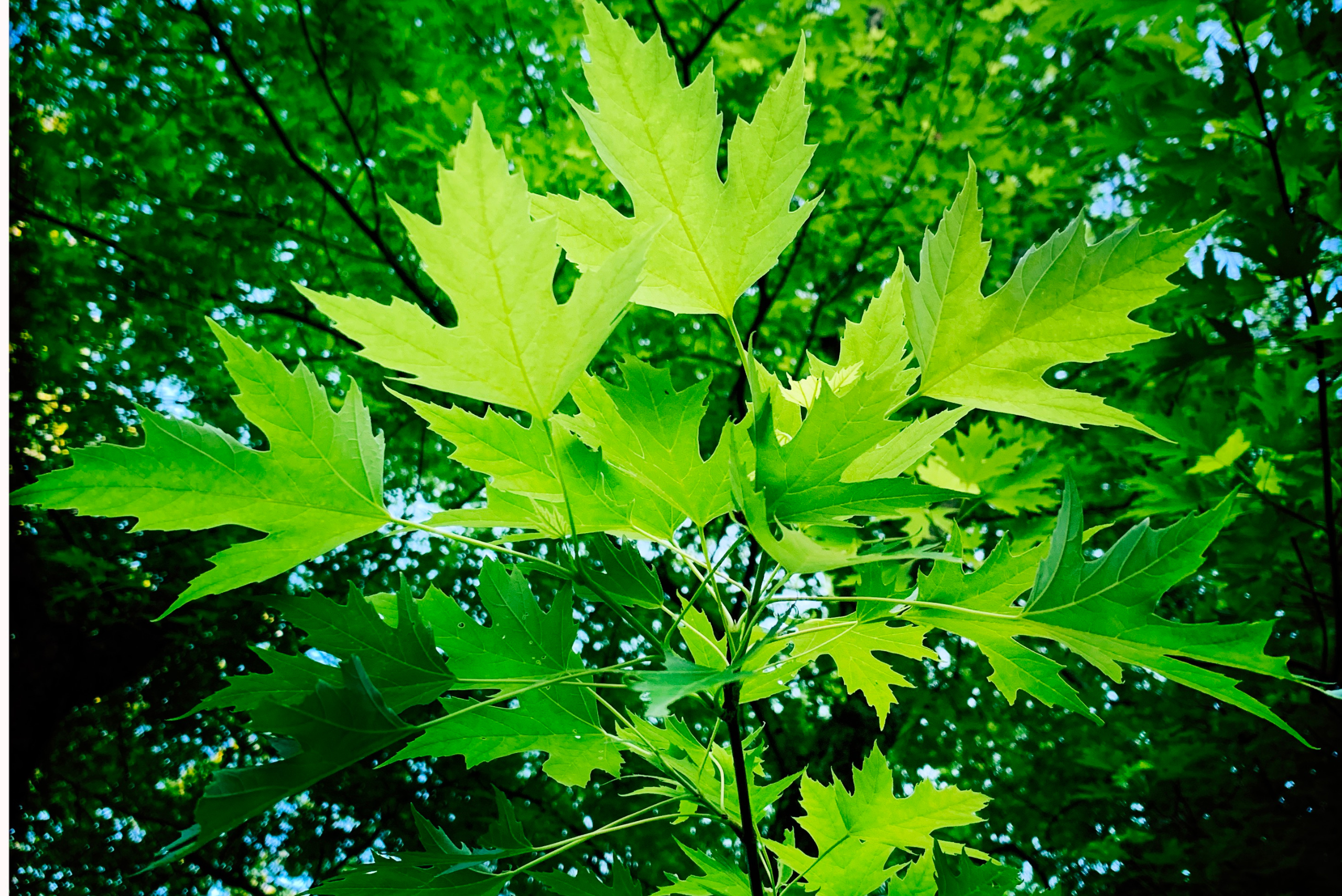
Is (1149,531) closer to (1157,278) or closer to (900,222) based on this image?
(1157,278)

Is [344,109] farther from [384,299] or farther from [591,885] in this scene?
[591,885]

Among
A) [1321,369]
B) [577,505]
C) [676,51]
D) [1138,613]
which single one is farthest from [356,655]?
[676,51]

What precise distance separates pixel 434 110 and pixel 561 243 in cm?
324

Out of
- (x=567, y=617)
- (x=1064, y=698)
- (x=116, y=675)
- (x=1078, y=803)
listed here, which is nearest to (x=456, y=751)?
(x=567, y=617)

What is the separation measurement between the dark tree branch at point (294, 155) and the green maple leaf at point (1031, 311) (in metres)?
2.78

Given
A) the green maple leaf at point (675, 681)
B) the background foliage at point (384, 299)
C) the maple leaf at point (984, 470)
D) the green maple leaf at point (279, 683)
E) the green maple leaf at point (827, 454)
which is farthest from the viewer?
the background foliage at point (384, 299)

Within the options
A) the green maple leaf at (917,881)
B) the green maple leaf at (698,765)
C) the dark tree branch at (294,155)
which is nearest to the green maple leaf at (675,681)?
the green maple leaf at (698,765)

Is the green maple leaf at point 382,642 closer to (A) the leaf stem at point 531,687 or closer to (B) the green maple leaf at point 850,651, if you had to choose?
(A) the leaf stem at point 531,687

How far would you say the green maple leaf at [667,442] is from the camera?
2.32 feet

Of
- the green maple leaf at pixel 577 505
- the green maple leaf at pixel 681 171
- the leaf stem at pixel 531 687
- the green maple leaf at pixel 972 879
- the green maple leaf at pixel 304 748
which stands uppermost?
the green maple leaf at pixel 681 171

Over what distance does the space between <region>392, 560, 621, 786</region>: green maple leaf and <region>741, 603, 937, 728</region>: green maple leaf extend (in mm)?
199

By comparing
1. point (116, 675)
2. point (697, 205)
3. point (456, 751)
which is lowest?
point (456, 751)

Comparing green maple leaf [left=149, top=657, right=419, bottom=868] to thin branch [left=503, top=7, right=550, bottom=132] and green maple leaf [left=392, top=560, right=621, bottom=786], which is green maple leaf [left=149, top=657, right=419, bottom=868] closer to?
green maple leaf [left=392, top=560, right=621, bottom=786]

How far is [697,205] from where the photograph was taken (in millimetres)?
727
